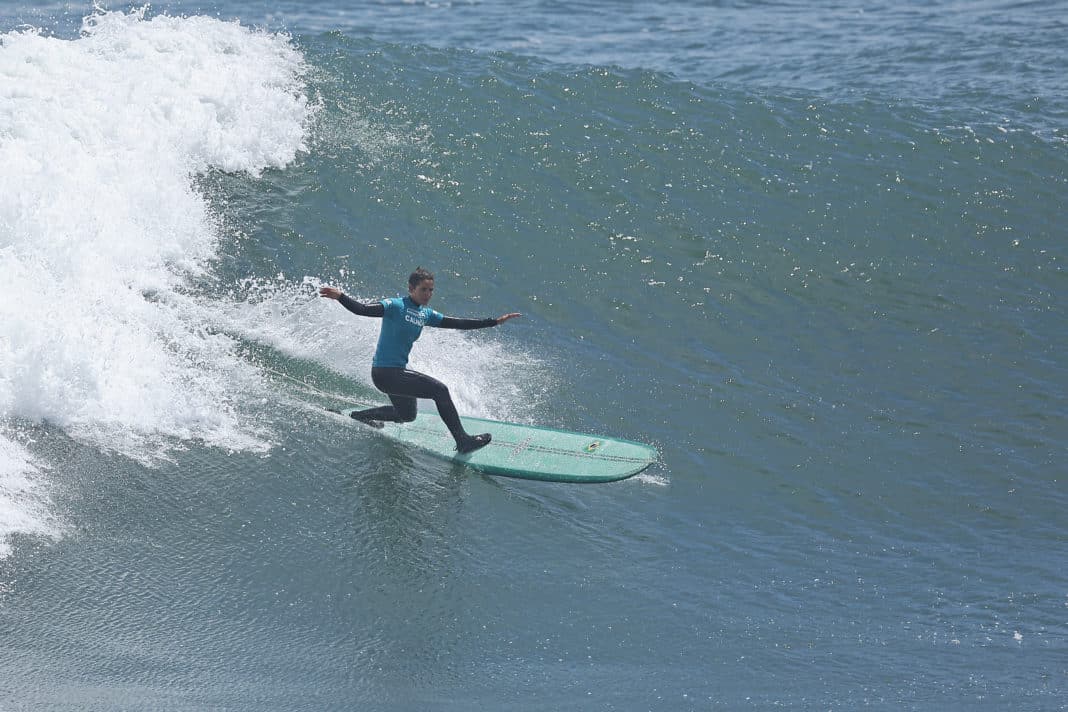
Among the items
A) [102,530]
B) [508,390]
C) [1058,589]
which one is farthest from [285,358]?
[1058,589]

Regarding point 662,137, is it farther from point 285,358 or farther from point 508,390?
point 285,358

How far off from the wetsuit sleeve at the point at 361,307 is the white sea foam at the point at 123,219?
4.62ft

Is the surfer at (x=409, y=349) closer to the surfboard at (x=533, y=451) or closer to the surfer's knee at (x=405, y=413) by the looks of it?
the surfer's knee at (x=405, y=413)

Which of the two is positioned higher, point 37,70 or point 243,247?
point 37,70

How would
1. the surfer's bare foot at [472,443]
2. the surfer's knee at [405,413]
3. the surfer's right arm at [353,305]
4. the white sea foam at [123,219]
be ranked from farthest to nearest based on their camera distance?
A: 1. the surfer's knee at [405,413]
2. the surfer's bare foot at [472,443]
3. the white sea foam at [123,219]
4. the surfer's right arm at [353,305]

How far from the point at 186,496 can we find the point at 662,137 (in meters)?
10.4

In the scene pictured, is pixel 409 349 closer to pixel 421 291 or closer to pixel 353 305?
pixel 421 291

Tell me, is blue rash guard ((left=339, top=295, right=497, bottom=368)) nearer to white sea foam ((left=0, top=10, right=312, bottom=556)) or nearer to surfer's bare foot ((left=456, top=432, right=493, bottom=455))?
surfer's bare foot ((left=456, top=432, right=493, bottom=455))

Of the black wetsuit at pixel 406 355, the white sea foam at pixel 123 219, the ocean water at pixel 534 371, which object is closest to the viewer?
the ocean water at pixel 534 371

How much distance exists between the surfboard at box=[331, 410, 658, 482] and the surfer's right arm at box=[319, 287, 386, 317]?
4.11ft

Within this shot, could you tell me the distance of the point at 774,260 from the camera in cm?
1408

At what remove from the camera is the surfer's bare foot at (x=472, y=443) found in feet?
31.3

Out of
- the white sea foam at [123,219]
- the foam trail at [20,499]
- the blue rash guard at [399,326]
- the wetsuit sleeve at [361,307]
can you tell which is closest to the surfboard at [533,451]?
the blue rash guard at [399,326]

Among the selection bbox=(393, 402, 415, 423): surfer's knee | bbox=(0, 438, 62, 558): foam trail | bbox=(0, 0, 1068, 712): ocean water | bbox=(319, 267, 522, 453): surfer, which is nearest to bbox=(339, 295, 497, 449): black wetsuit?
bbox=(319, 267, 522, 453): surfer
